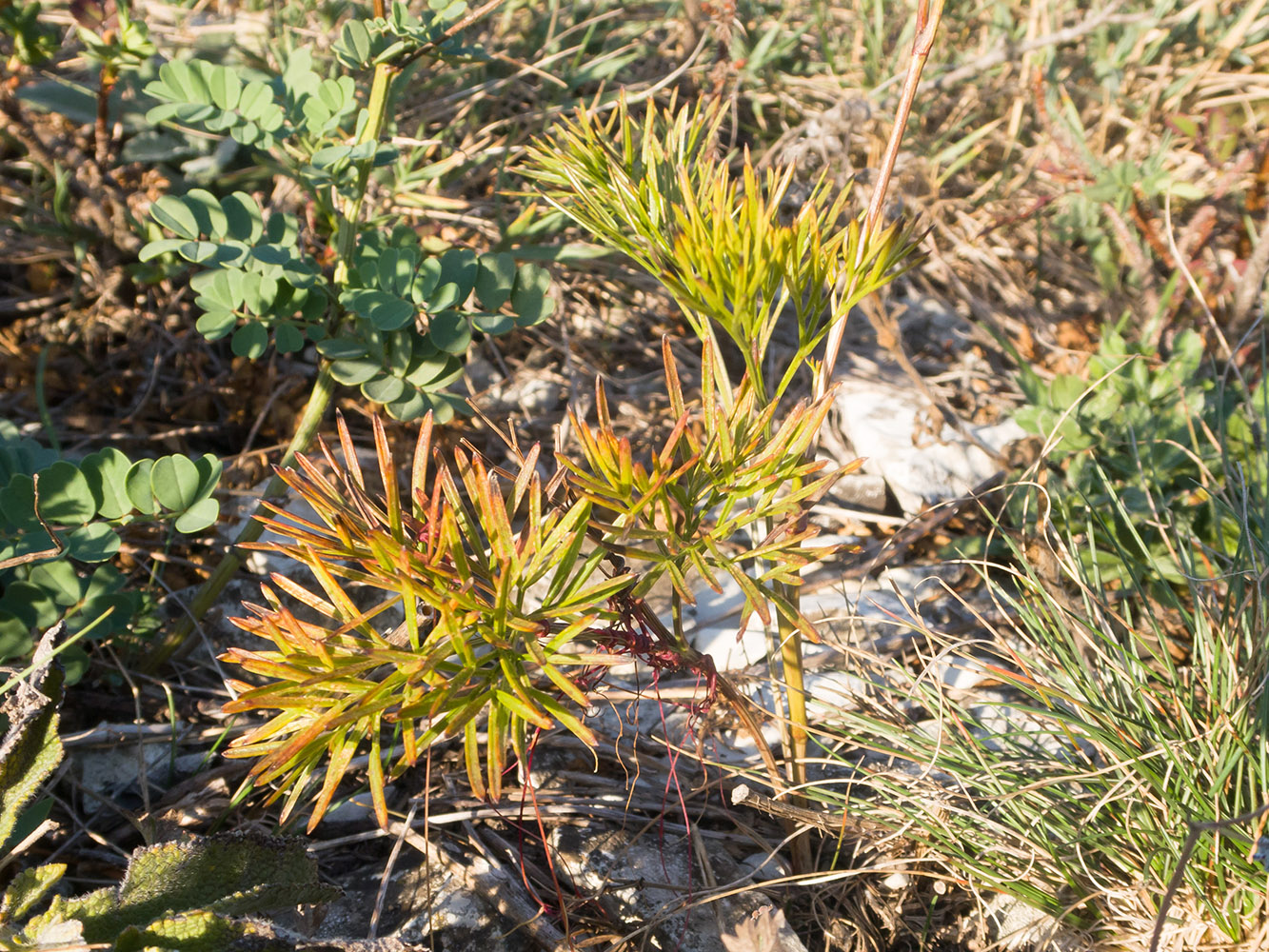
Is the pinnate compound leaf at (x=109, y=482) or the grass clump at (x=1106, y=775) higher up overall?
the pinnate compound leaf at (x=109, y=482)

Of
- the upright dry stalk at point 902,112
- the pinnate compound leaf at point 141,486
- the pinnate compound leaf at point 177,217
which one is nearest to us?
the upright dry stalk at point 902,112

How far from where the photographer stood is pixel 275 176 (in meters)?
2.49

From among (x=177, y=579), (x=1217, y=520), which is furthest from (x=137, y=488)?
(x=1217, y=520)

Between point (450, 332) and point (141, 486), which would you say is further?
point (450, 332)

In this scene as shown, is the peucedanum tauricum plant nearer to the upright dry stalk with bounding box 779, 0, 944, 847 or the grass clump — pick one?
the upright dry stalk with bounding box 779, 0, 944, 847

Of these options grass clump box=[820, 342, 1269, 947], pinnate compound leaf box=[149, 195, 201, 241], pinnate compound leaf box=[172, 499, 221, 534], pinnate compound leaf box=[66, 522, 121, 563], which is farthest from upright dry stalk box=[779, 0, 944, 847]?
pinnate compound leaf box=[149, 195, 201, 241]

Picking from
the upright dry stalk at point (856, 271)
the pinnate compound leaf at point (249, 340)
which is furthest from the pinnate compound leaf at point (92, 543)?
the upright dry stalk at point (856, 271)

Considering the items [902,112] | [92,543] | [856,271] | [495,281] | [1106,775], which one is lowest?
[1106,775]

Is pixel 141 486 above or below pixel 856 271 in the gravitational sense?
below

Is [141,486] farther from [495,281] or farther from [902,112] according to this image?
[902,112]

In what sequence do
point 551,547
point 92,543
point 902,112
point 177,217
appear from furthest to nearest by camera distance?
point 177,217, point 92,543, point 902,112, point 551,547

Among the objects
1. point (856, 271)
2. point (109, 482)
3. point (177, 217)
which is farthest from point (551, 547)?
point (177, 217)

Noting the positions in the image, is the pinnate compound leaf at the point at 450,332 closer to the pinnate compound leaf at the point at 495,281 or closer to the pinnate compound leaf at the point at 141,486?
the pinnate compound leaf at the point at 495,281

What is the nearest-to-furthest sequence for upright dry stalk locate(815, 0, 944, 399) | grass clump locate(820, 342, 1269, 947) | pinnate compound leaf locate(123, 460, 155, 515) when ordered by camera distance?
1. upright dry stalk locate(815, 0, 944, 399)
2. grass clump locate(820, 342, 1269, 947)
3. pinnate compound leaf locate(123, 460, 155, 515)
